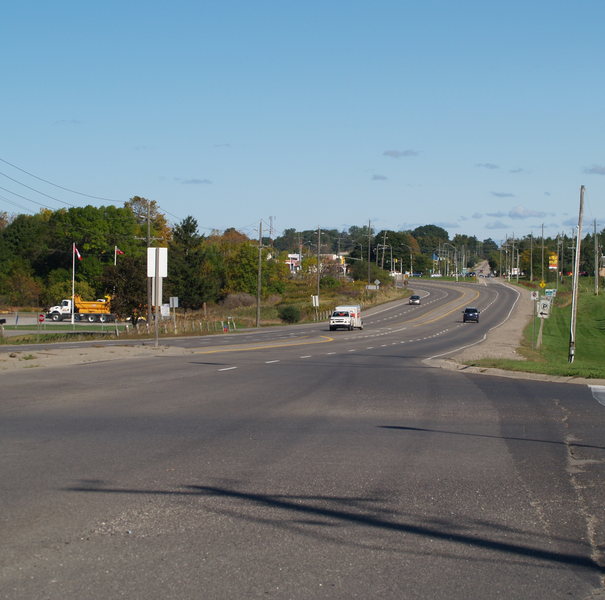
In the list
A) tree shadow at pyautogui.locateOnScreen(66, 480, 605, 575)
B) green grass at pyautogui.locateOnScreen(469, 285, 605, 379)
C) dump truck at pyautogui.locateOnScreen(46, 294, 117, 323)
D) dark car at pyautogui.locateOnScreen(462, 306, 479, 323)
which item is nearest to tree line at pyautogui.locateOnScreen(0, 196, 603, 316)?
dump truck at pyautogui.locateOnScreen(46, 294, 117, 323)

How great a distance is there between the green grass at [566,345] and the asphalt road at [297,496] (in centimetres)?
690

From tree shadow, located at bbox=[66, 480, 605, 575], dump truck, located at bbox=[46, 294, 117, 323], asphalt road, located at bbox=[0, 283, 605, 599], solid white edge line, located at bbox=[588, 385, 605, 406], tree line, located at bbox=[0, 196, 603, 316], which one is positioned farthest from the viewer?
tree line, located at bbox=[0, 196, 603, 316]

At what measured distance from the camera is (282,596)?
175 inches

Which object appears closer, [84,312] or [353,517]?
[353,517]

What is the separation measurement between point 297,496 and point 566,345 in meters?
47.2

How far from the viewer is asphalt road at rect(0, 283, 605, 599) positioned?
15.7ft

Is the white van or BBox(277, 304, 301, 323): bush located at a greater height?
the white van

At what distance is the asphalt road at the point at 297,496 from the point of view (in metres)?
4.79

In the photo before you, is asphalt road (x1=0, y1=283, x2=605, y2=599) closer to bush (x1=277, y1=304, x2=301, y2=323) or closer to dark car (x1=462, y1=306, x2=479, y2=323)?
bush (x1=277, y1=304, x2=301, y2=323)

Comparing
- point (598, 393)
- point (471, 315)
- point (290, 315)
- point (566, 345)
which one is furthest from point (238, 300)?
point (598, 393)

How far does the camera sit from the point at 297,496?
6.75 m

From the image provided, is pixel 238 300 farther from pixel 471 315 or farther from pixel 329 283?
pixel 471 315

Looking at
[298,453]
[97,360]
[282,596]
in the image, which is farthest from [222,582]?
[97,360]

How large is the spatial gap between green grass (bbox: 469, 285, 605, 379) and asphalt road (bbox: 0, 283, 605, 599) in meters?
6.90
